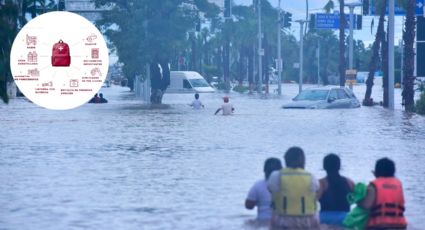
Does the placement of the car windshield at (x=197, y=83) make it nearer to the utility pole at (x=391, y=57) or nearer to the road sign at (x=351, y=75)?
the road sign at (x=351, y=75)

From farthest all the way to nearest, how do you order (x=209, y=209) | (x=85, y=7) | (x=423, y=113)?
(x=85, y=7), (x=423, y=113), (x=209, y=209)

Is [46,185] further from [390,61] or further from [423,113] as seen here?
[390,61]

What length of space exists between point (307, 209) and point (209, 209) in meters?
3.96

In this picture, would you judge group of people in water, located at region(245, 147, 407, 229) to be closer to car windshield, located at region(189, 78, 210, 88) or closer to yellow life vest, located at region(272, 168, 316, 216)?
yellow life vest, located at region(272, 168, 316, 216)

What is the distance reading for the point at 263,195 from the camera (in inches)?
463

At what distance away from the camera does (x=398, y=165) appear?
21469 millimetres

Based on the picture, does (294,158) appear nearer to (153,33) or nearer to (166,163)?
(166,163)

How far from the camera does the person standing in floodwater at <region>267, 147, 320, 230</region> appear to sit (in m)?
10.9

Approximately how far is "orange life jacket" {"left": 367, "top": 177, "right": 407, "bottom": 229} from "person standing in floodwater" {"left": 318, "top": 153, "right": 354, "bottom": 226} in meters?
0.53

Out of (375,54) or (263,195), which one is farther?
(375,54)

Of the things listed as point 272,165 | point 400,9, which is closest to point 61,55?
point 400,9

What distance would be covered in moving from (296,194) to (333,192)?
71 centimetres

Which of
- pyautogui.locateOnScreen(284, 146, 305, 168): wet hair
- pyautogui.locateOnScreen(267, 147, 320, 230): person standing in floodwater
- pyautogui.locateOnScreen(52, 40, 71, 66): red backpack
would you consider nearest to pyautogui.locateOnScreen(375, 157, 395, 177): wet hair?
pyautogui.locateOnScreen(267, 147, 320, 230): person standing in floodwater

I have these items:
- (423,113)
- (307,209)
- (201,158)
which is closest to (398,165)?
(201,158)
